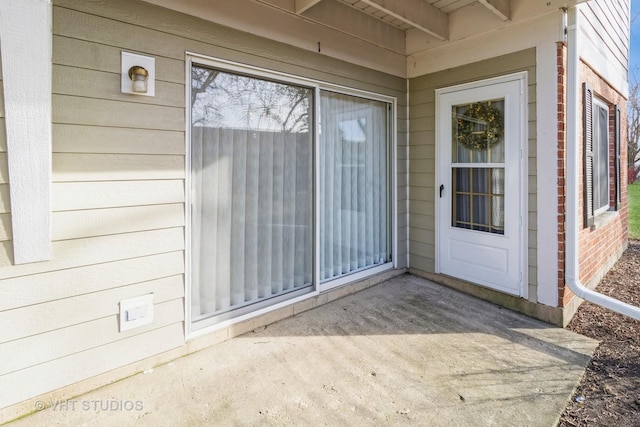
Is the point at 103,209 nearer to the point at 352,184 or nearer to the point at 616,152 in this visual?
the point at 352,184

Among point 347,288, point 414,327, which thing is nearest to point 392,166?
point 347,288

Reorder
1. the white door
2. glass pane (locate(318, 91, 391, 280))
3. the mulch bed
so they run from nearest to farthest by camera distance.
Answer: the mulch bed < the white door < glass pane (locate(318, 91, 391, 280))

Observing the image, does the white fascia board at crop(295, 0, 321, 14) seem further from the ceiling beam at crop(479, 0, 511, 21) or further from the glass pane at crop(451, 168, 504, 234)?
the glass pane at crop(451, 168, 504, 234)

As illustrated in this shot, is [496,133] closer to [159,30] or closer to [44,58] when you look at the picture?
[159,30]

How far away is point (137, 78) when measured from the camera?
Result: 215 cm

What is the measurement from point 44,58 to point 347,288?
2916 millimetres

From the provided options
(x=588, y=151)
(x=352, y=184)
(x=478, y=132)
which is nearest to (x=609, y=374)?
(x=588, y=151)

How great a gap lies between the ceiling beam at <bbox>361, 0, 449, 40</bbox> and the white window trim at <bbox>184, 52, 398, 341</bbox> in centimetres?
76

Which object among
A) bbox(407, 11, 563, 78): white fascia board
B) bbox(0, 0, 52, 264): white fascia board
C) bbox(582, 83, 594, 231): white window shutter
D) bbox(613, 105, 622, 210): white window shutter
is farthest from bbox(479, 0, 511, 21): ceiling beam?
bbox(0, 0, 52, 264): white fascia board

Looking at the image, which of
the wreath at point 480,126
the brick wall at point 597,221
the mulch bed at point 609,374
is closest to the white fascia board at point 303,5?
the wreath at point 480,126

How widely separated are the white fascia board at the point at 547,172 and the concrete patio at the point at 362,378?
393 mm

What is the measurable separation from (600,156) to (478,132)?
1780 millimetres

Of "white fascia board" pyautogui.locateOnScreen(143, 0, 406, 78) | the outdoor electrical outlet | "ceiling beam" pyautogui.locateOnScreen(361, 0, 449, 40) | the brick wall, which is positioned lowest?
the outdoor electrical outlet

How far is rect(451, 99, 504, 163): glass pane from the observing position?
3.35 meters
